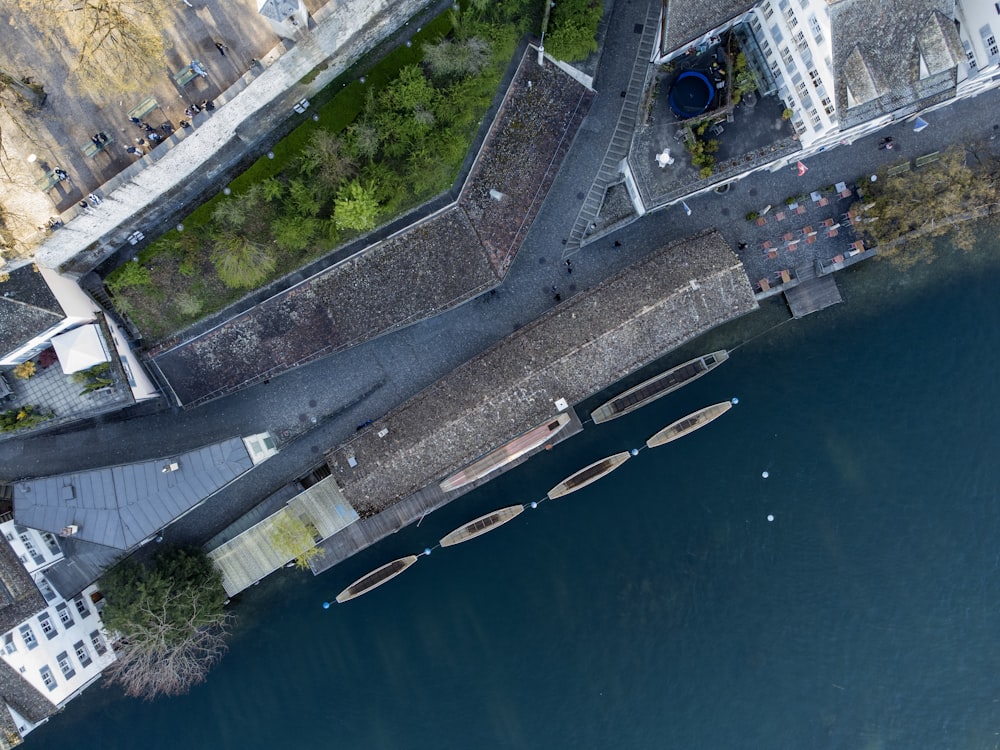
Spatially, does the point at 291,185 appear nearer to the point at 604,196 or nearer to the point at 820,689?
the point at 604,196

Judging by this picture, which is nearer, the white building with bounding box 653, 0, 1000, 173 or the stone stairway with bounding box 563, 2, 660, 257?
the white building with bounding box 653, 0, 1000, 173

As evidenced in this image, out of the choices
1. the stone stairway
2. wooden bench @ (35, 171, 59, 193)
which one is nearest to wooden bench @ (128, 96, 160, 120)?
wooden bench @ (35, 171, 59, 193)

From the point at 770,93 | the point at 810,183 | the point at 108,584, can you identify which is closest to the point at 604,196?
the point at 770,93

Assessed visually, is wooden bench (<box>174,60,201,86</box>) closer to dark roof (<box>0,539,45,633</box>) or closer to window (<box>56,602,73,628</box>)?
dark roof (<box>0,539,45,633</box>)

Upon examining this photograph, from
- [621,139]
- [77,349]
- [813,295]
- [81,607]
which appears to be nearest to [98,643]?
[81,607]

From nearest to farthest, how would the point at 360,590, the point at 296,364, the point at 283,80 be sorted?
the point at 283,80, the point at 296,364, the point at 360,590

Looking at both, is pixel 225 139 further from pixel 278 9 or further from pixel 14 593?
pixel 14 593

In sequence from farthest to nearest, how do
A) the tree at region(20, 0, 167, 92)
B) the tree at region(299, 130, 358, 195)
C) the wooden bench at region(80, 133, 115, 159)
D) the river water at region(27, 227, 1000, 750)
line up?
the river water at region(27, 227, 1000, 750), the tree at region(299, 130, 358, 195), the wooden bench at region(80, 133, 115, 159), the tree at region(20, 0, 167, 92)
